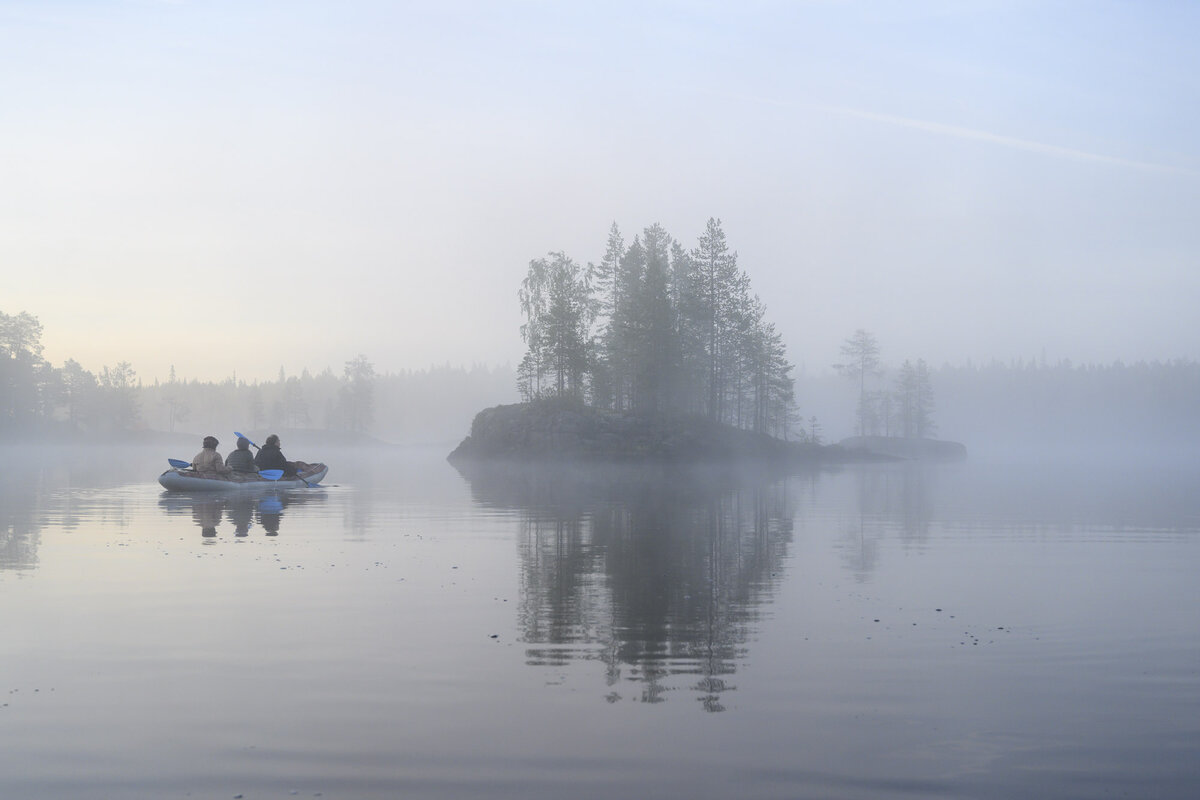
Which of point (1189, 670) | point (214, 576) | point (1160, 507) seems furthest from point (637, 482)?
point (1189, 670)

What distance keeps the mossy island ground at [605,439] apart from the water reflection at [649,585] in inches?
1591

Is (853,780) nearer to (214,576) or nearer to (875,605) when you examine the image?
(875,605)

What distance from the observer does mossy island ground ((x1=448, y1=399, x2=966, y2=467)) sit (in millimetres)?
73562

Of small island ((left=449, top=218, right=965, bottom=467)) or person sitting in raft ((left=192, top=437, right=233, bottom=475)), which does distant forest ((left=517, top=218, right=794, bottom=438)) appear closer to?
small island ((left=449, top=218, right=965, bottom=467))

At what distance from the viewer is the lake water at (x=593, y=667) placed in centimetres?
662

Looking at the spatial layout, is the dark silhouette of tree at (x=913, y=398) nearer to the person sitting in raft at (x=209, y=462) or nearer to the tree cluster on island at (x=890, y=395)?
the tree cluster on island at (x=890, y=395)

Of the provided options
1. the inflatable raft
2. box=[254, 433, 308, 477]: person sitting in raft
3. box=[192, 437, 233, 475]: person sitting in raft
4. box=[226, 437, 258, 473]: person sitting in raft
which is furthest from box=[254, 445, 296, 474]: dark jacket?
box=[192, 437, 233, 475]: person sitting in raft

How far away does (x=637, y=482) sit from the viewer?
4775cm

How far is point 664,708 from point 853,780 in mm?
1999

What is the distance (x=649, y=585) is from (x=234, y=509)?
19.1 meters

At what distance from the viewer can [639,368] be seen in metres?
80.2

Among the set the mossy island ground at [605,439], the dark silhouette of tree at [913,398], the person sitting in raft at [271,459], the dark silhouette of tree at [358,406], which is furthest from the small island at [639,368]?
the dark silhouette of tree at [358,406]

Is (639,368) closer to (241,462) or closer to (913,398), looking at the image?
(241,462)

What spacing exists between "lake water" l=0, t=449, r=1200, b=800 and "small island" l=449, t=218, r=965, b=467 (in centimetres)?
5351
